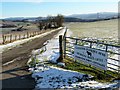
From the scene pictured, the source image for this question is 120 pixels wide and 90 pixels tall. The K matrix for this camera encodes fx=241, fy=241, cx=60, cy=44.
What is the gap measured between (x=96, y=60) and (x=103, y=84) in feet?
6.60

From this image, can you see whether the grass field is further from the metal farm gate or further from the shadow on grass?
the shadow on grass

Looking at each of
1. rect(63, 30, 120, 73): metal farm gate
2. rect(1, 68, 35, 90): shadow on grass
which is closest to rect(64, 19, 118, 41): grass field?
rect(63, 30, 120, 73): metal farm gate

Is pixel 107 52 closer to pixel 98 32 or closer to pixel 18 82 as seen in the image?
pixel 18 82

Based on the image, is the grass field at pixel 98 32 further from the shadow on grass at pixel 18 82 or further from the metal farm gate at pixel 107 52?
the shadow on grass at pixel 18 82

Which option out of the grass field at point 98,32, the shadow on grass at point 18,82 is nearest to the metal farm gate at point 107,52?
the shadow on grass at point 18,82

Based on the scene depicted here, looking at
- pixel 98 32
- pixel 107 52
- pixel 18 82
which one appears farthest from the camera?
pixel 98 32

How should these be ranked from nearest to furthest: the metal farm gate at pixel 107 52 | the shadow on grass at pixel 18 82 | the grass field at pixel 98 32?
the shadow on grass at pixel 18 82
the metal farm gate at pixel 107 52
the grass field at pixel 98 32

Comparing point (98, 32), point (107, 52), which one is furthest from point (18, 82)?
point (98, 32)

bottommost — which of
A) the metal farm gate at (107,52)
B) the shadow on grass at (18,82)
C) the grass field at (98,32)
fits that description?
the grass field at (98,32)

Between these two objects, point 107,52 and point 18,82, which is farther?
point 107,52

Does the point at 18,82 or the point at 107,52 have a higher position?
the point at 107,52

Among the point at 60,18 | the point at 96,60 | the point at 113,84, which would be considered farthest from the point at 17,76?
the point at 60,18

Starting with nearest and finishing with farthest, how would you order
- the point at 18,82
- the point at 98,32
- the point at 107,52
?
the point at 18,82 < the point at 107,52 < the point at 98,32

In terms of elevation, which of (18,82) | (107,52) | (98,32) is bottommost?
(98,32)
